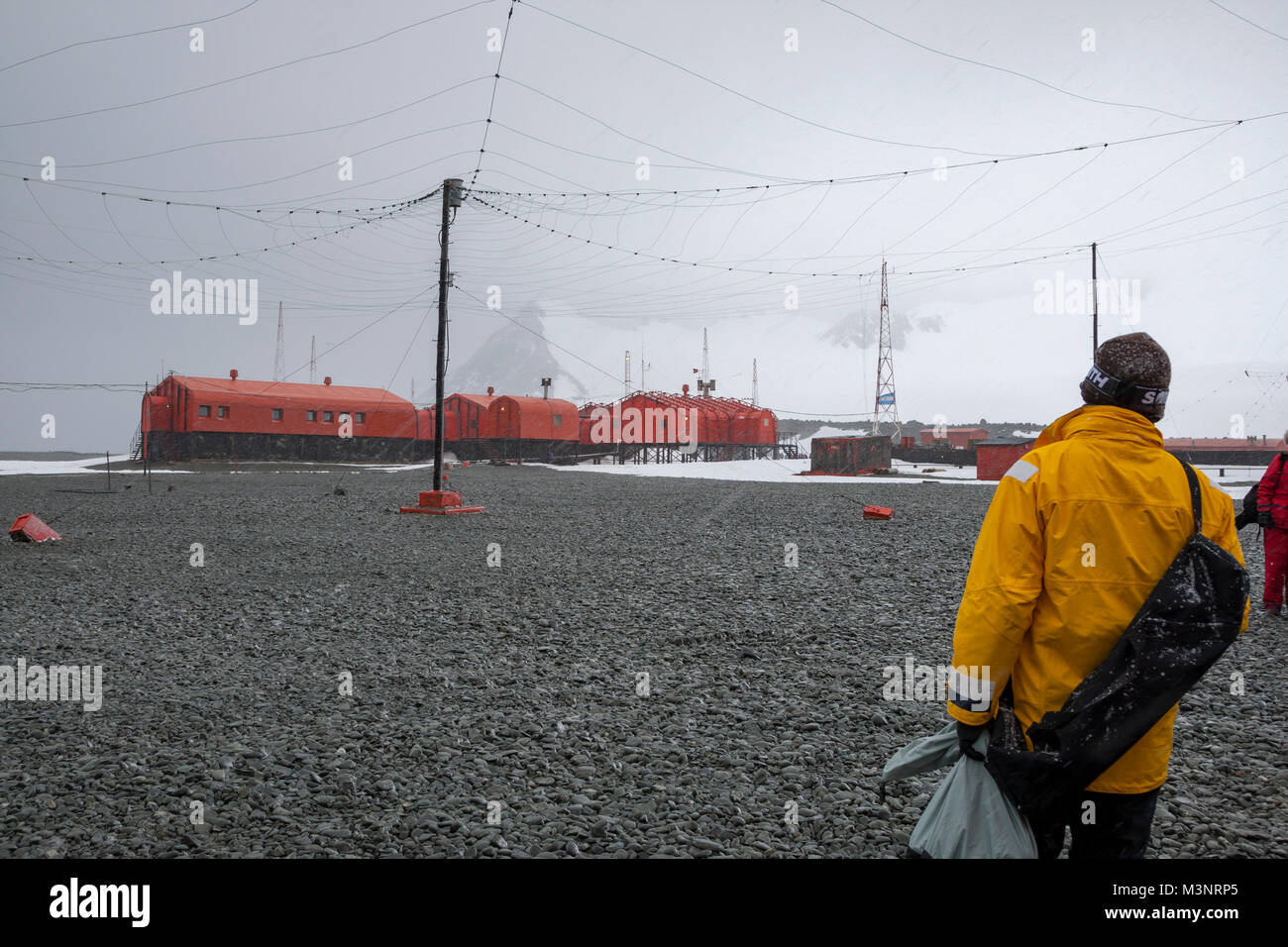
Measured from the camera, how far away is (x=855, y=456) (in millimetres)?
35750

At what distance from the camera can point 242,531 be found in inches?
547

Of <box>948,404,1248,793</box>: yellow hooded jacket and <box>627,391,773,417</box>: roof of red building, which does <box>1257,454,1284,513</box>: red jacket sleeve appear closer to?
<box>948,404,1248,793</box>: yellow hooded jacket

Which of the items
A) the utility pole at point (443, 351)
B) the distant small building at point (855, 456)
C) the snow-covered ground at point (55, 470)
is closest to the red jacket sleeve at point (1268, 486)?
the utility pole at point (443, 351)

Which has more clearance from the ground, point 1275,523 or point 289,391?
point 289,391

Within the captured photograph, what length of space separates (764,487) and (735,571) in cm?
1583

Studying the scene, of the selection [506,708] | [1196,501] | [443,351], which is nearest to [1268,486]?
[1196,501]

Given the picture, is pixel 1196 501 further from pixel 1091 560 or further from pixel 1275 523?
pixel 1275 523

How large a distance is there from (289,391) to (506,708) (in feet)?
148

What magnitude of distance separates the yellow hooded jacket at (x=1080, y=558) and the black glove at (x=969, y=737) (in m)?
0.16

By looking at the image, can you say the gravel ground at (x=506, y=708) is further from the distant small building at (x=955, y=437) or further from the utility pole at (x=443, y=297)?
the distant small building at (x=955, y=437)
